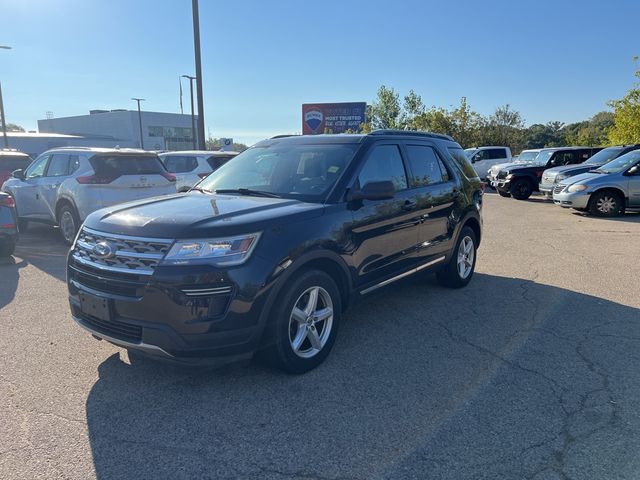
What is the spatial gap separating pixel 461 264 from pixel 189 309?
13.0ft

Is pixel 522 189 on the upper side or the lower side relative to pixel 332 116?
lower

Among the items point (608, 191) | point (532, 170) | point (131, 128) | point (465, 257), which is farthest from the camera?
point (131, 128)

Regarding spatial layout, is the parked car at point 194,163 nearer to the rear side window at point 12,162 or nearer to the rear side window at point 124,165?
the rear side window at point 124,165

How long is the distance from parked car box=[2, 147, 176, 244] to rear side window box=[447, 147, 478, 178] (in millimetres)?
5214

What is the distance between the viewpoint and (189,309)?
10.1ft

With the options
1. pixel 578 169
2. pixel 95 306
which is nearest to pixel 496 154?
pixel 578 169

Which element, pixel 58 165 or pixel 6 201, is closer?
pixel 6 201

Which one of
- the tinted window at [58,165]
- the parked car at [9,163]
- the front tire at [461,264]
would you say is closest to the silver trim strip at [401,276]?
the front tire at [461,264]

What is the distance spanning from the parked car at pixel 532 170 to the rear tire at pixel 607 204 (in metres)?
5.25

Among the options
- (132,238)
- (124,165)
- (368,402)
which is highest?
(124,165)

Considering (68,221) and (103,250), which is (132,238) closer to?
(103,250)

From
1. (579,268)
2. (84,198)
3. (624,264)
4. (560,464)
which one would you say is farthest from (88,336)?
(624,264)

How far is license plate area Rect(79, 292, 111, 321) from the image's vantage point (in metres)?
3.27

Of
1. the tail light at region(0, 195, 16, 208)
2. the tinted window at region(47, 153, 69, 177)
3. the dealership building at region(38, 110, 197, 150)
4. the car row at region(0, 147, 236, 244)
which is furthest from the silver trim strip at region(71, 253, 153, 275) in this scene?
the dealership building at region(38, 110, 197, 150)
